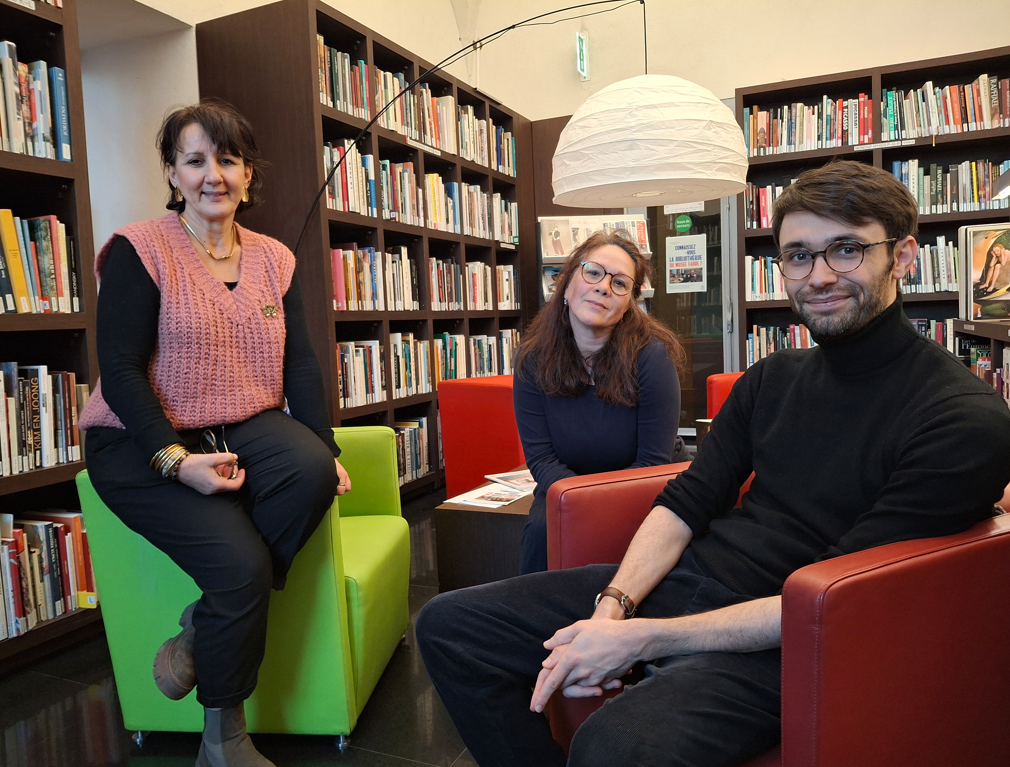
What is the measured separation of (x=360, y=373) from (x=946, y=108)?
377 cm

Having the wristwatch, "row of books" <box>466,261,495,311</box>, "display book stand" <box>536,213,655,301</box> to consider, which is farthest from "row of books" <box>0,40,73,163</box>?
"display book stand" <box>536,213,655,301</box>

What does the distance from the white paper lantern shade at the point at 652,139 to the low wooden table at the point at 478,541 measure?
41.2 inches

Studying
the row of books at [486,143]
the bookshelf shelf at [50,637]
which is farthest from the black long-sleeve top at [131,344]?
the row of books at [486,143]

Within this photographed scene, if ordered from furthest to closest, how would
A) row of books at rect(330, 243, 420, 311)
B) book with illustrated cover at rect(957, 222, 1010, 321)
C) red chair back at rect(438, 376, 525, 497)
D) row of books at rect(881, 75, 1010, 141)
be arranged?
1. row of books at rect(881, 75, 1010, 141)
2. row of books at rect(330, 243, 420, 311)
3. red chair back at rect(438, 376, 525, 497)
4. book with illustrated cover at rect(957, 222, 1010, 321)

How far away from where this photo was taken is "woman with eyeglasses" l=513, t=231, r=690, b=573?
2.07 metres

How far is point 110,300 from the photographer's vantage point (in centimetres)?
163

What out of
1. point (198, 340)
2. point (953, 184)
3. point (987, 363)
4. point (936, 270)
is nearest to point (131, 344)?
point (198, 340)

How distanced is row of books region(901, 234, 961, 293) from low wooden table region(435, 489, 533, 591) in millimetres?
3455

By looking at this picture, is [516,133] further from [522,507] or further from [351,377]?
[522,507]

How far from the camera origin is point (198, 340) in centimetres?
168

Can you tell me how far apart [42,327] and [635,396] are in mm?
1824

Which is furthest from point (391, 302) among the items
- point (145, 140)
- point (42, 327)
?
point (42, 327)

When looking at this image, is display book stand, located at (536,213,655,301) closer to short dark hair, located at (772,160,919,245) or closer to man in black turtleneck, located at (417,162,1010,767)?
man in black turtleneck, located at (417,162,1010,767)

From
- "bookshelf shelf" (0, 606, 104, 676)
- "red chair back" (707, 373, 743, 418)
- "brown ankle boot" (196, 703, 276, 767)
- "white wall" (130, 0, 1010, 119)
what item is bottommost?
"bookshelf shelf" (0, 606, 104, 676)
